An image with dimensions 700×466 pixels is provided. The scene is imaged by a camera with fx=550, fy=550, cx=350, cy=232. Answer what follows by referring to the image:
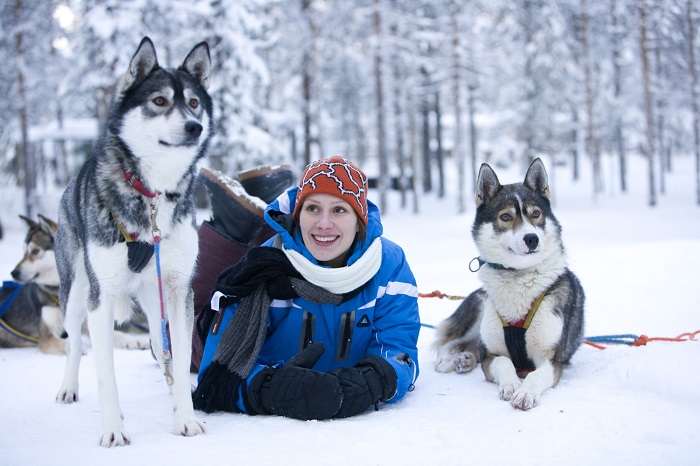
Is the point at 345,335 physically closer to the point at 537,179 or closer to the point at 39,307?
the point at 537,179

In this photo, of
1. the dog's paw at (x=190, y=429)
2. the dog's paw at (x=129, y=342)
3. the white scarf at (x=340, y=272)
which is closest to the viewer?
the dog's paw at (x=190, y=429)

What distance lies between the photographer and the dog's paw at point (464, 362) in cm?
396

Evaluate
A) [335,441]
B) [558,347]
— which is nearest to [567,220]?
[558,347]

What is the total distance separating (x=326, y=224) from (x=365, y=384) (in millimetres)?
918

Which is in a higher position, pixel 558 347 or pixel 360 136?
pixel 360 136

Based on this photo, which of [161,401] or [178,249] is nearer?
[178,249]

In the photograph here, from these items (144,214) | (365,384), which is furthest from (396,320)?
(144,214)

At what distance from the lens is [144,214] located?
2846 millimetres

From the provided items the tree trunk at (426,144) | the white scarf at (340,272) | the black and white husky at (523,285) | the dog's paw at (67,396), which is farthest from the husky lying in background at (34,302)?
the tree trunk at (426,144)

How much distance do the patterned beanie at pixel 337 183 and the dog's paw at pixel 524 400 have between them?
1303 mm

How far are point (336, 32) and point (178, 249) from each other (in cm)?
2098

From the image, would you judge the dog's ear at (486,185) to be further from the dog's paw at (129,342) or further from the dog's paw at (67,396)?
the dog's paw at (129,342)

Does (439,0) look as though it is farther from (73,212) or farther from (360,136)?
(73,212)

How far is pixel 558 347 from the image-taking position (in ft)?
11.3
